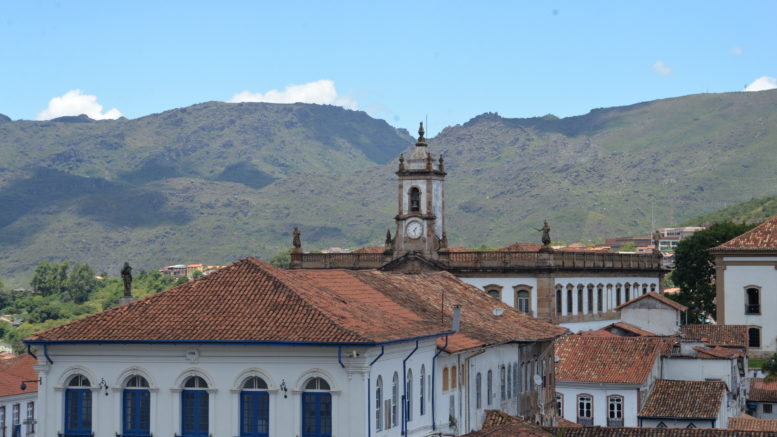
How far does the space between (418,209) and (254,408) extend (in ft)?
179

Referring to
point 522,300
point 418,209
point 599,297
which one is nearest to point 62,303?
point 599,297

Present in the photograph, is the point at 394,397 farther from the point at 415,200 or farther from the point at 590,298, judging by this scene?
the point at 590,298

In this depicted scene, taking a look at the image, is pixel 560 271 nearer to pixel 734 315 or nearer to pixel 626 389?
pixel 734 315

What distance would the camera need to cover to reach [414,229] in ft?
289

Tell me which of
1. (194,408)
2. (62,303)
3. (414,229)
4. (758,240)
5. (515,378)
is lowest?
(515,378)

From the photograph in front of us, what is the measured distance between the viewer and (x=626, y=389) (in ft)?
196

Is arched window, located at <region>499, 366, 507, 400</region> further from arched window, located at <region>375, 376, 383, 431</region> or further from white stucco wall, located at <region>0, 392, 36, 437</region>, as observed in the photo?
white stucco wall, located at <region>0, 392, 36, 437</region>

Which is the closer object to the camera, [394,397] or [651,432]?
[394,397]

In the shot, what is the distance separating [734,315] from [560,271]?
10747 millimetres

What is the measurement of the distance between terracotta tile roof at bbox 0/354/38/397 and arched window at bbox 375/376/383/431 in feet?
112

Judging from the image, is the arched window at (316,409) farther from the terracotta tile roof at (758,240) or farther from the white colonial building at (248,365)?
the terracotta tile roof at (758,240)

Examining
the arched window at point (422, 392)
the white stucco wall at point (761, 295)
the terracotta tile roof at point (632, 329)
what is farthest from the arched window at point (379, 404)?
the white stucco wall at point (761, 295)

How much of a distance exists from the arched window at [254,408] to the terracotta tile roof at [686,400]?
27.4 metres

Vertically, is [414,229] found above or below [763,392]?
above
